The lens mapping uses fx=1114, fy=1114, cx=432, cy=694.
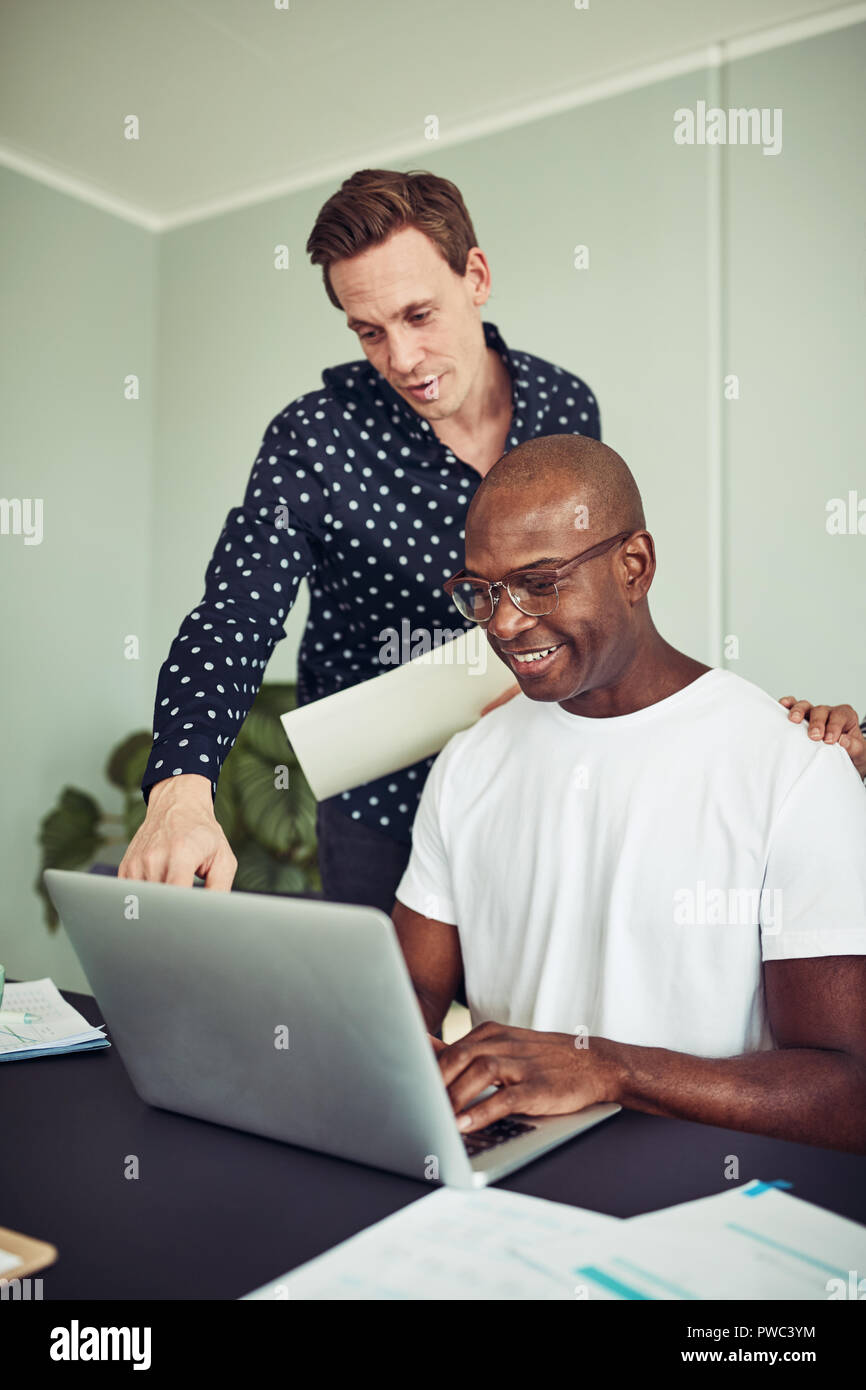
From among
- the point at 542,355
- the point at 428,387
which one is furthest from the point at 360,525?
the point at 542,355

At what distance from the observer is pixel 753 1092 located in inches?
40.3

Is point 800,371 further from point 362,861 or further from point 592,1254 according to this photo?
point 592,1254

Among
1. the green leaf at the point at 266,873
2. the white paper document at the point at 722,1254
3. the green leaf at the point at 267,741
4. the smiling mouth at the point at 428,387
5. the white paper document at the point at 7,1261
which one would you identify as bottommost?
the green leaf at the point at 266,873

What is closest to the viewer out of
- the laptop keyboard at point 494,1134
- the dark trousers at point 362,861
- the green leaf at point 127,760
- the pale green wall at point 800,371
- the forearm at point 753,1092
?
the laptop keyboard at point 494,1134

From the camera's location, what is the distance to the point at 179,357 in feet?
14.7

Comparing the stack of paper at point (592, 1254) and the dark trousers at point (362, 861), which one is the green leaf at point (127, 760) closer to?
the dark trousers at point (362, 861)

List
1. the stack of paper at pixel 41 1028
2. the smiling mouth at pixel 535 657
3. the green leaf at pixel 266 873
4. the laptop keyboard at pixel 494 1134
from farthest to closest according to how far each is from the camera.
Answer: the green leaf at pixel 266 873 < the smiling mouth at pixel 535 657 < the stack of paper at pixel 41 1028 < the laptop keyboard at pixel 494 1134

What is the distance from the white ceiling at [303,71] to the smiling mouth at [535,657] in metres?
2.55

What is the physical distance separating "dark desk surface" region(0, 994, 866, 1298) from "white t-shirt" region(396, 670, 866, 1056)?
0.36 metres

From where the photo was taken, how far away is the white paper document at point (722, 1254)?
64 cm

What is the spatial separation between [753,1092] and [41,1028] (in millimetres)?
777

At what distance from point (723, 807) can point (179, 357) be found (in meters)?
3.73

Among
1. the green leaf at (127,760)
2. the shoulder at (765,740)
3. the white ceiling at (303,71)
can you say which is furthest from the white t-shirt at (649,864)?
the green leaf at (127,760)
